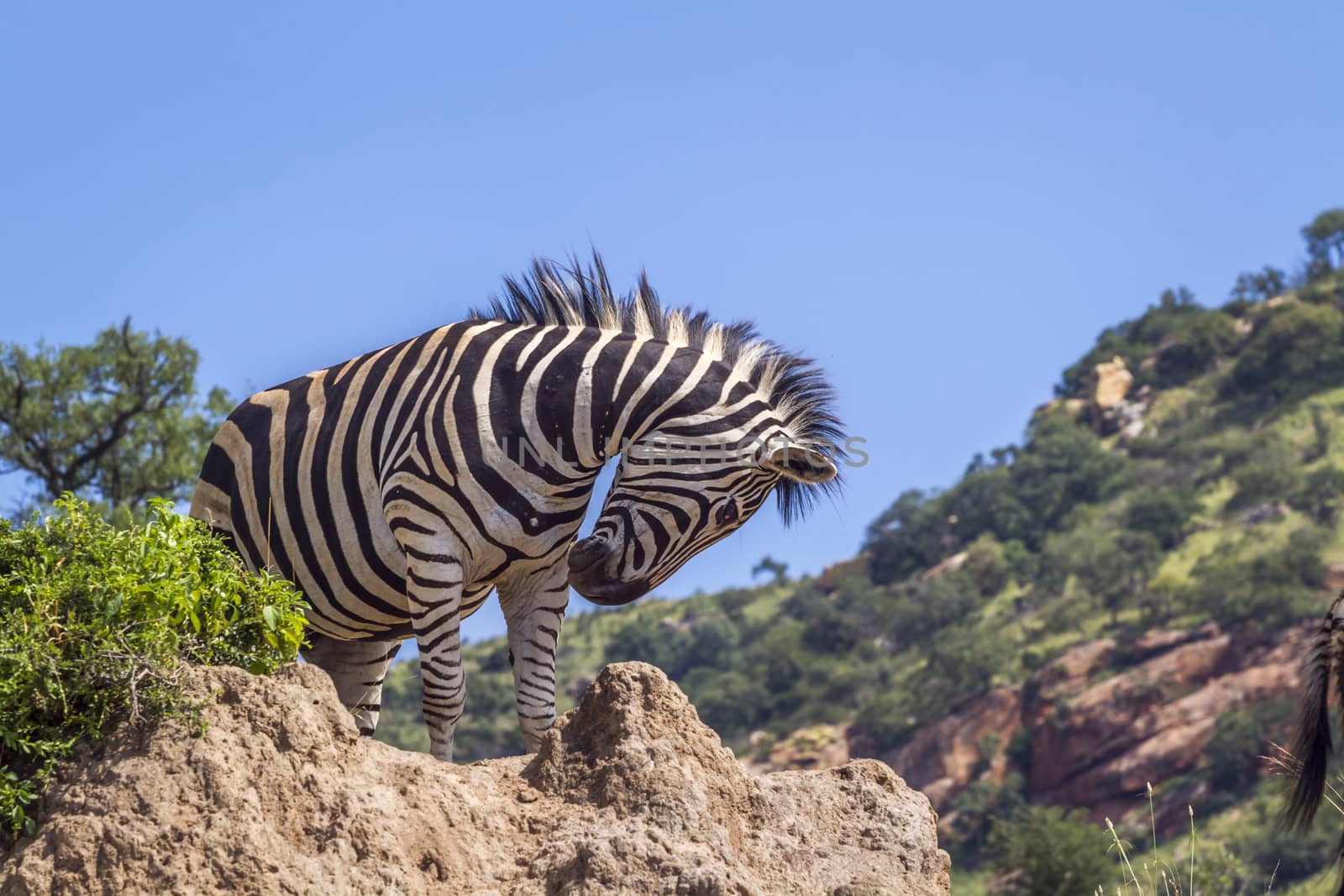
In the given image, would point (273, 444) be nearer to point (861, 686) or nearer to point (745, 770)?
point (745, 770)

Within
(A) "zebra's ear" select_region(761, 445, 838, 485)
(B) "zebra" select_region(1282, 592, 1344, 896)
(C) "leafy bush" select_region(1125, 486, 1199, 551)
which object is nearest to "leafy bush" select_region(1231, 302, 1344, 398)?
(C) "leafy bush" select_region(1125, 486, 1199, 551)

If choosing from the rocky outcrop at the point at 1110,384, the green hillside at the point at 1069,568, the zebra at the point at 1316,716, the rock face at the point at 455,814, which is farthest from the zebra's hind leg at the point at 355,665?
the rocky outcrop at the point at 1110,384

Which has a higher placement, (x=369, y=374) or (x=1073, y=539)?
(x=1073, y=539)

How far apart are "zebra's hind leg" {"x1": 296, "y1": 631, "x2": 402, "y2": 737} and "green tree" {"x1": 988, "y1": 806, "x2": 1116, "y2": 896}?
1478 inches

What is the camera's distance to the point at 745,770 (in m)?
6.23

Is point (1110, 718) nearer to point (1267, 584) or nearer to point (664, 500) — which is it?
point (1267, 584)

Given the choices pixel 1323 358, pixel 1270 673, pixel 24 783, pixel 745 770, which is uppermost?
pixel 1323 358

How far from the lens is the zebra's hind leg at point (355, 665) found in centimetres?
893

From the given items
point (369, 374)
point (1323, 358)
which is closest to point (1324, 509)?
point (1323, 358)

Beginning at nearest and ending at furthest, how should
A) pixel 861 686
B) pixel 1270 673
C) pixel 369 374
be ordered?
pixel 369 374 → pixel 1270 673 → pixel 861 686

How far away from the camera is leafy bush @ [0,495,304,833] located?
552cm

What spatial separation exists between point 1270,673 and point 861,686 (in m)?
25.5

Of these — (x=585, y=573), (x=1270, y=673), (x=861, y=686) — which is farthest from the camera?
(x=861, y=686)

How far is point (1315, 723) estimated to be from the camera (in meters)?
7.82
